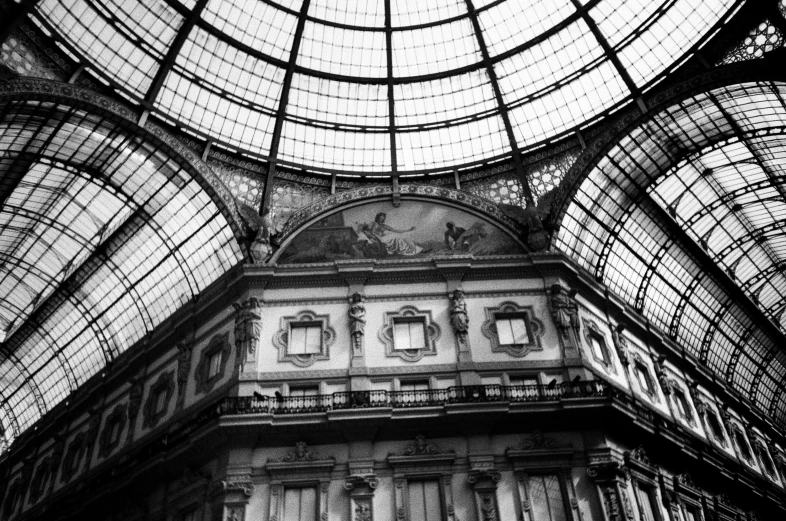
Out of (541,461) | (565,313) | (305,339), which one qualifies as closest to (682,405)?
(565,313)

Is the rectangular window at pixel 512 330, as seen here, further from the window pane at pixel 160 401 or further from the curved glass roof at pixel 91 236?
the window pane at pixel 160 401

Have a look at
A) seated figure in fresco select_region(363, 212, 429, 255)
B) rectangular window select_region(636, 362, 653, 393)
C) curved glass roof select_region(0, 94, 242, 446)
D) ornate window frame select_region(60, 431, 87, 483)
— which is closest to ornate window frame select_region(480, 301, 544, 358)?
seated figure in fresco select_region(363, 212, 429, 255)

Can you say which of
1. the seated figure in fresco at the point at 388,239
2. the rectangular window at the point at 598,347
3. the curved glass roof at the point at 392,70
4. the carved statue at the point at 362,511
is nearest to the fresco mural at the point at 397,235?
the seated figure in fresco at the point at 388,239

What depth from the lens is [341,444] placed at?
25.3m

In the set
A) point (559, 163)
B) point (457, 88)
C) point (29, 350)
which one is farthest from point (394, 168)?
point (29, 350)

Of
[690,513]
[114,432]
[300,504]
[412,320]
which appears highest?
[412,320]

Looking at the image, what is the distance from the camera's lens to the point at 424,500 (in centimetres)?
2427

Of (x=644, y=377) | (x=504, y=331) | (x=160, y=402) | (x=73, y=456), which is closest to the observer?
(x=504, y=331)

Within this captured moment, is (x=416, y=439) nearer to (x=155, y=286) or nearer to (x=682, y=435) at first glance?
(x=682, y=435)

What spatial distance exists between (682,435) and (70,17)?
109 feet

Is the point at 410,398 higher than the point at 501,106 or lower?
lower

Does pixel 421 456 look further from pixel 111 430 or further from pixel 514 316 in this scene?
pixel 111 430

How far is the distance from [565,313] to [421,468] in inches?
372

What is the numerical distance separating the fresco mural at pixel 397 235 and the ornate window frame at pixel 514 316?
10.6 ft
